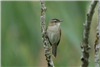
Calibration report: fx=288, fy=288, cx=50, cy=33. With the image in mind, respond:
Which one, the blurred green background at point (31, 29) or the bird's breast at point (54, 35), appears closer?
the blurred green background at point (31, 29)

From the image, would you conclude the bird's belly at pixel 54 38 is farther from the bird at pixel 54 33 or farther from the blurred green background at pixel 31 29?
the blurred green background at pixel 31 29

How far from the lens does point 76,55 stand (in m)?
4.07

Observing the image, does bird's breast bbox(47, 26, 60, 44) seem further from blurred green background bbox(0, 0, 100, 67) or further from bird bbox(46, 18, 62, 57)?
blurred green background bbox(0, 0, 100, 67)

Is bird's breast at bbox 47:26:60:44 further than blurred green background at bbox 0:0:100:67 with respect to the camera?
Yes

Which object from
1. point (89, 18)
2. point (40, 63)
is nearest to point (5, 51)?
point (40, 63)

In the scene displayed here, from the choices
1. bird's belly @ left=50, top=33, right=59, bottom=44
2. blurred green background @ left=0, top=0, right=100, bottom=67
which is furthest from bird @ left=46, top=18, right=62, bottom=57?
blurred green background @ left=0, top=0, right=100, bottom=67

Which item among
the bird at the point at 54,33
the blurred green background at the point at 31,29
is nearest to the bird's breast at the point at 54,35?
the bird at the point at 54,33

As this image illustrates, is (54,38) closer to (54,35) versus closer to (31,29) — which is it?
(54,35)

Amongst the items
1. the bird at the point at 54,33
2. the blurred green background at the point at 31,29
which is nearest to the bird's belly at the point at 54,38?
the bird at the point at 54,33

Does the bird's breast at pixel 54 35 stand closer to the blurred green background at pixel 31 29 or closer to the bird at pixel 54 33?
the bird at pixel 54 33

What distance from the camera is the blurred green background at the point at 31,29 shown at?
4020mm

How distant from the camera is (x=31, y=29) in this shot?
4.07 m

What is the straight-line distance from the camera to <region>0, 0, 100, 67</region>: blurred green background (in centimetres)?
402

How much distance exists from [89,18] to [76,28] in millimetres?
1928
